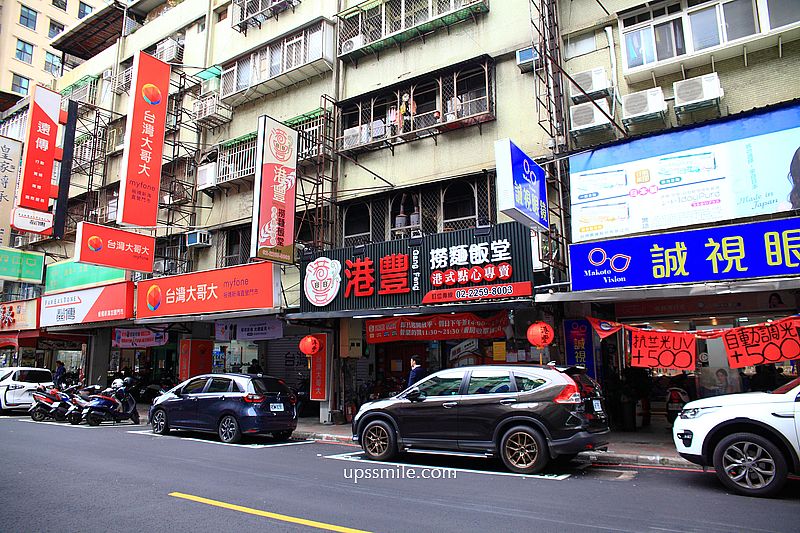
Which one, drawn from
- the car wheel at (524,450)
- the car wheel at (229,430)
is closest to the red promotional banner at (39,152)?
the car wheel at (229,430)

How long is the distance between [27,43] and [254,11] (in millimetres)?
33806

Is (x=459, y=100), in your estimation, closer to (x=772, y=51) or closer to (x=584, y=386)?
(x=772, y=51)

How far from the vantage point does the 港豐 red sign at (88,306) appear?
66.2 ft

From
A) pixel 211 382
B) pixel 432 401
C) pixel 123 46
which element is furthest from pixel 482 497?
pixel 123 46

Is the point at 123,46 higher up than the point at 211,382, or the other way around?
the point at 123,46

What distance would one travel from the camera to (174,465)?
923 cm

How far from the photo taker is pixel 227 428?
12.6 metres

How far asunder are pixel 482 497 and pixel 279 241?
33.7ft

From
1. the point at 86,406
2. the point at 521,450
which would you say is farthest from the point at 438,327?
the point at 86,406

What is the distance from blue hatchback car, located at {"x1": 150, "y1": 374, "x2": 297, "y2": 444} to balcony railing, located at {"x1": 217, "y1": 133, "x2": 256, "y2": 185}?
8415 mm

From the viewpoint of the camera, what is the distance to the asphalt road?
5727mm

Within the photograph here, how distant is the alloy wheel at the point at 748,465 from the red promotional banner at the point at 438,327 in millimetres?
6380

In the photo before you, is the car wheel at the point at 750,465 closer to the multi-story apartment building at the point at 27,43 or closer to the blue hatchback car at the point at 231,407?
the blue hatchback car at the point at 231,407

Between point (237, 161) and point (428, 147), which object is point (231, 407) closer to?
point (428, 147)
